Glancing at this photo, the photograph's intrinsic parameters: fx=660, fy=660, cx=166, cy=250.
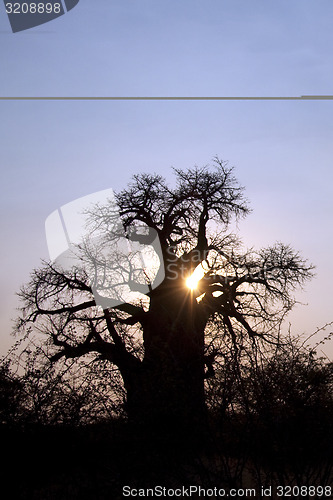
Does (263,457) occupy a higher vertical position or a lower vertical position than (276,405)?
lower

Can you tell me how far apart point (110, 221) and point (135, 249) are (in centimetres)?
80

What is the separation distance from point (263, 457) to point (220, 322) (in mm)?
6214

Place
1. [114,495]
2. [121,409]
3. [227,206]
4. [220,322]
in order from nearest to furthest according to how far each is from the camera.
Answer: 1. [114,495]
2. [121,409]
3. [220,322]
4. [227,206]

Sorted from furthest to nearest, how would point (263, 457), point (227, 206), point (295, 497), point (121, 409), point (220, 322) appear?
point (227, 206), point (220, 322), point (121, 409), point (263, 457), point (295, 497)

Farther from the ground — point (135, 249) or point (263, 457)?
point (135, 249)

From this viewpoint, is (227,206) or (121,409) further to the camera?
(227,206)

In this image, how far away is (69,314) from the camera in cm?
1289

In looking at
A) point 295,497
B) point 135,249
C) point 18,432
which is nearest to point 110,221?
point 135,249

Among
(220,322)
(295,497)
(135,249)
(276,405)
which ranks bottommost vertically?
(295,497)

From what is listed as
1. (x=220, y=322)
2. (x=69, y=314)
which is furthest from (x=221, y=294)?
(x=69, y=314)

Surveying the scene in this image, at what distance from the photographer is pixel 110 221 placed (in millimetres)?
13367

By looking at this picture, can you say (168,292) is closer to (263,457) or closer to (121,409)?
(121,409)

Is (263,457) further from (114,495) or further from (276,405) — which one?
(114,495)

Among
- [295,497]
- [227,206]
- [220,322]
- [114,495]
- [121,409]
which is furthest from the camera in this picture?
[227,206]
